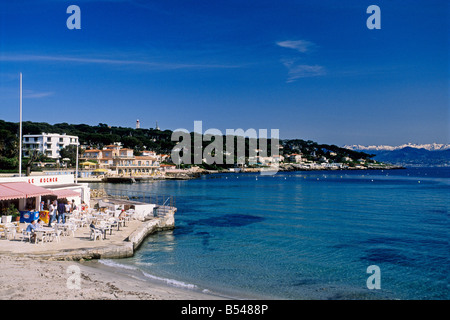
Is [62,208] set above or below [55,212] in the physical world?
below

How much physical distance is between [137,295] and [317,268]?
8571 mm

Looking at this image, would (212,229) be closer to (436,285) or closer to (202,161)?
(436,285)

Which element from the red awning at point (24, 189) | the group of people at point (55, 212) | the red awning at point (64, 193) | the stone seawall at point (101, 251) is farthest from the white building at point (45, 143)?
the stone seawall at point (101, 251)

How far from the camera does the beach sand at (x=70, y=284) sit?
9.50m

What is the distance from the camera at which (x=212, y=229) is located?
25234 mm

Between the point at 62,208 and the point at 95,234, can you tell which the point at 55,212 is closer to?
the point at 62,208

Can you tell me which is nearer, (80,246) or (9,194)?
(80,246)

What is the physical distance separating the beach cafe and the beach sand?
218 inches

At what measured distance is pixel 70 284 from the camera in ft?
34.5

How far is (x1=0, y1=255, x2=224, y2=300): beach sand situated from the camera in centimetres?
950

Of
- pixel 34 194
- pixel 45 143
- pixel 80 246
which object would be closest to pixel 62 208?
pixel 34 194

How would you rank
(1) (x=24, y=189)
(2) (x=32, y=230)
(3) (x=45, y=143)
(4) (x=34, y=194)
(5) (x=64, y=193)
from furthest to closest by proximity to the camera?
(3) (x=45, y=143) < (5) (x=64, y=193) < (1) (x=24, y=189) < (4) (x=34, y=194) < (2) (x=32, y=230)

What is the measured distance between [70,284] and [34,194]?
30.9ft

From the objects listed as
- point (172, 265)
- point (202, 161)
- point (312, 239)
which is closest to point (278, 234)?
point (312, 239)
